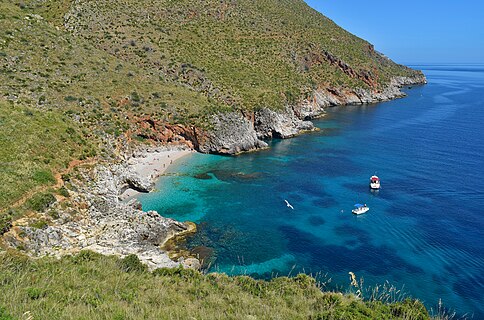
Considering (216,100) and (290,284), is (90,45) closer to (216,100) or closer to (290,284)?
(216,100)

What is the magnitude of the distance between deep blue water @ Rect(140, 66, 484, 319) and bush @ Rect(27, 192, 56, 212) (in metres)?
11.5

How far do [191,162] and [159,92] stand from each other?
Result: 1670 centimetres

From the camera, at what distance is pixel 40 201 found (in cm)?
2989

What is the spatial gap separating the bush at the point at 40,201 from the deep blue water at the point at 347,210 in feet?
37.7

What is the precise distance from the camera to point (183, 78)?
7381 cm

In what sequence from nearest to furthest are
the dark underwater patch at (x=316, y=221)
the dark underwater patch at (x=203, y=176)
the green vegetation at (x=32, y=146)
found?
the green vegetation at (x=32, y=146)
the dark underwater patch at (x=316, y=221)
the dark underwater patch at (x=203, y=176)

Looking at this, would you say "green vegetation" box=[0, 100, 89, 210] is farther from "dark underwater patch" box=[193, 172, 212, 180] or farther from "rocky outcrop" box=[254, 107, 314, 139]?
"rocky outcrop" box=[254, 107, 314, 139]

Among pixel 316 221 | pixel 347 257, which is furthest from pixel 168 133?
pixel 347 257

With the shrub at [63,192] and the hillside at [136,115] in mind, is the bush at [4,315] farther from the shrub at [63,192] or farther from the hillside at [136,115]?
the shrub at [63,192]

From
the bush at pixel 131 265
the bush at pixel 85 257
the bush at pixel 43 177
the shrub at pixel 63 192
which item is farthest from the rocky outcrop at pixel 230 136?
the bush at pixel 85 257

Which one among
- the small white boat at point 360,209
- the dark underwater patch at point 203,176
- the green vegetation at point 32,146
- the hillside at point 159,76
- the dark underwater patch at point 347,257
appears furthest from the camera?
the dark underwater patch at point 203,176

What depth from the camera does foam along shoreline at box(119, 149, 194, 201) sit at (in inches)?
1839

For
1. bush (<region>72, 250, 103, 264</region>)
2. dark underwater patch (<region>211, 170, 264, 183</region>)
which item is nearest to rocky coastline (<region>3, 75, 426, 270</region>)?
bush (<region>72, 250, 103, 264</region>)

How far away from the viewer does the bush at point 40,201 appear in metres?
29.3
